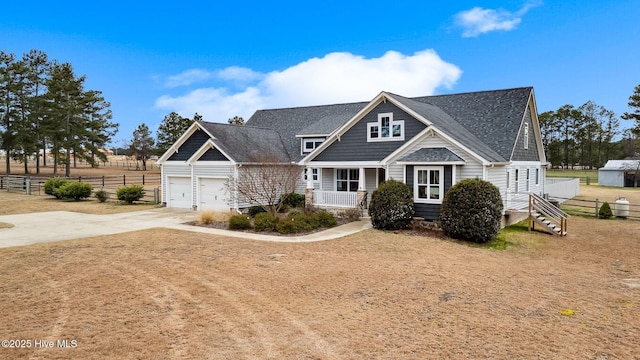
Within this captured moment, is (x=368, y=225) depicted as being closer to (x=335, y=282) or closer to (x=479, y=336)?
(x=335, y=282)

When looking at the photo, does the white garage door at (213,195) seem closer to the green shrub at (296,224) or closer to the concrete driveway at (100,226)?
the concrete driveway at (100,226)

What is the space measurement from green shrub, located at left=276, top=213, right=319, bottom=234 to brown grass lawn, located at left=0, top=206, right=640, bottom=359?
2.70 meters

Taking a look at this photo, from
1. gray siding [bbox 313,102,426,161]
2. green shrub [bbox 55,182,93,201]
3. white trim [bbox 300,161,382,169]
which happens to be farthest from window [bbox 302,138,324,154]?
green shrub [bbox 55,182,93,201]

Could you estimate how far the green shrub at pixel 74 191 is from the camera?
1151 inches

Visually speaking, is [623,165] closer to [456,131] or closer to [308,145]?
[456,131]

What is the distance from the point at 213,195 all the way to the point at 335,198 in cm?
747

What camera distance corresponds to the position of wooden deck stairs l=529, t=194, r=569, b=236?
18172 mm

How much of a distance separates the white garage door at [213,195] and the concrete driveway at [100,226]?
1161 millimetres

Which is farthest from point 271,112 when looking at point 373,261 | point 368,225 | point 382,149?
point 373,261

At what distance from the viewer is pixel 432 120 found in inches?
813

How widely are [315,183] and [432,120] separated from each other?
835cm

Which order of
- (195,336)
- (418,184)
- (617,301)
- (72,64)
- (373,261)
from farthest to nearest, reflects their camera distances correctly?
(72,64)
(418,184)
(373,261)
(617,301)
(195,336)

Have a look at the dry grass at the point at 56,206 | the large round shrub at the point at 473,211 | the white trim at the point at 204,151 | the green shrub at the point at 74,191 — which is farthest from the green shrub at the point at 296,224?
A: the green shrub at the point at 74,191

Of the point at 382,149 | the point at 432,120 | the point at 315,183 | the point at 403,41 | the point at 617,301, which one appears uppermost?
the point at 403,41
